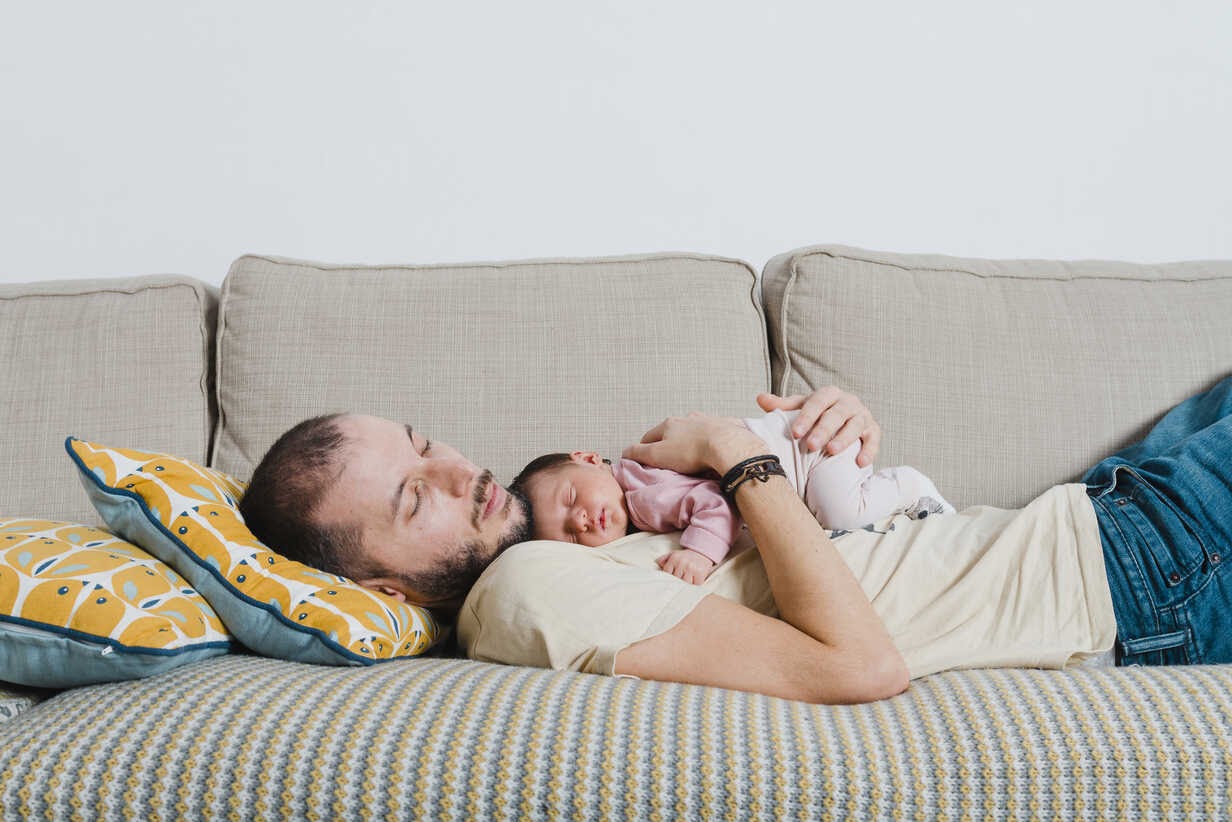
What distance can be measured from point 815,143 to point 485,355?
106cm

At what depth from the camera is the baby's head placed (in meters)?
1.45

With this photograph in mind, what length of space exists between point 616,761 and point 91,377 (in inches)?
52.5

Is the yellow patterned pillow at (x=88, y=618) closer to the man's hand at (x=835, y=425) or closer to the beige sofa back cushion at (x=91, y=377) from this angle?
the beige sofa back cushion at (x=91, y=377)

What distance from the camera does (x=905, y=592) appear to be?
130 centimetres

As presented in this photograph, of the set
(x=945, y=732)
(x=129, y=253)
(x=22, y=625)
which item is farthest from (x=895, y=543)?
(x=129, y=253)

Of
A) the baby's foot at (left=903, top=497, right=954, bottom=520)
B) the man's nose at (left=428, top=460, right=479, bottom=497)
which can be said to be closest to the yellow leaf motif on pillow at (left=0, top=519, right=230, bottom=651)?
the man's nose at (left=428, top=460, right=479, bottom=497)

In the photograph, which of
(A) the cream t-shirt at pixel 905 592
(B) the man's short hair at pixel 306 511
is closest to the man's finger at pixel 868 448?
(A) the cream t-shirt at pixel 905 592

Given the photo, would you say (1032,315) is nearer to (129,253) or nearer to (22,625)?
(22,625)

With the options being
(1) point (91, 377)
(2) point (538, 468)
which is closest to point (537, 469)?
(2) point (538, 468)

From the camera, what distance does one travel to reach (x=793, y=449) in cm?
149

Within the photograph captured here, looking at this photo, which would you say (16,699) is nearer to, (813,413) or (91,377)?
(91,377)

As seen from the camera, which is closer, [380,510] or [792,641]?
[792,641]

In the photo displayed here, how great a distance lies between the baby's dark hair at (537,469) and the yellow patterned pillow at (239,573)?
287 millimetres

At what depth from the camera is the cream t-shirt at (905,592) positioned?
115 centimetres
